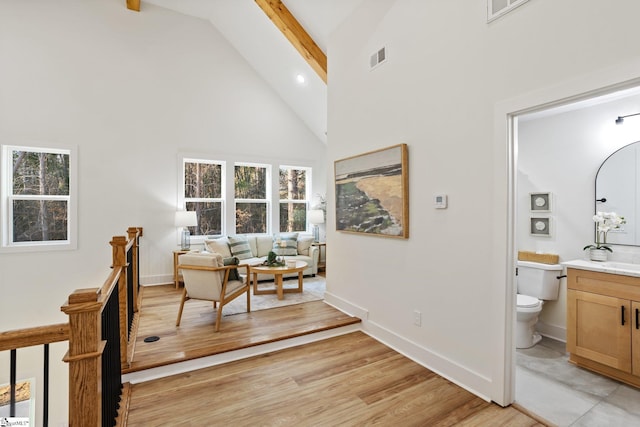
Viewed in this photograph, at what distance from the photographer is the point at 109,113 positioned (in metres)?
4.75

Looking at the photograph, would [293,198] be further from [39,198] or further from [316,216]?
[39,198]

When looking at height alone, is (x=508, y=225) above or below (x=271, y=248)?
above

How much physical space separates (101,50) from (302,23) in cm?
313

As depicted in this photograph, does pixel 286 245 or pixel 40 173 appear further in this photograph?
pixel 286 245

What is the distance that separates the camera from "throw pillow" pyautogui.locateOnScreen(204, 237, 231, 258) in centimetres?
497

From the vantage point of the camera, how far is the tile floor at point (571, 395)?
6.66ft

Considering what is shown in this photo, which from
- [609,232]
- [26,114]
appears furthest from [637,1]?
[26,114]

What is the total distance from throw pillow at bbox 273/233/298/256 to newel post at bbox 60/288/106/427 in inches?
173

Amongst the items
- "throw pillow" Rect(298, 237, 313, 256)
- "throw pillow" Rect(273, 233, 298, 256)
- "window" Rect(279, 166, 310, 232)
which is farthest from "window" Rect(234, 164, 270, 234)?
"throw pillow" Rect(298, 237, 313, 256)

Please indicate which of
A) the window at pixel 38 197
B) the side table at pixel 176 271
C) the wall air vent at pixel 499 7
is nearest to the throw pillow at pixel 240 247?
the side table at pixel 176 271

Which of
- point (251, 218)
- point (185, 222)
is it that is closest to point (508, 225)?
point (185, 222)

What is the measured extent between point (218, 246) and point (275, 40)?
345 centimetres

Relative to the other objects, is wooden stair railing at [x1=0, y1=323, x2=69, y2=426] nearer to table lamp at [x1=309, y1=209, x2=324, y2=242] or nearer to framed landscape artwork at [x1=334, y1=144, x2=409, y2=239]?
framed landscape artwork at [x1=334, y1=144, x2=409, y2=239]

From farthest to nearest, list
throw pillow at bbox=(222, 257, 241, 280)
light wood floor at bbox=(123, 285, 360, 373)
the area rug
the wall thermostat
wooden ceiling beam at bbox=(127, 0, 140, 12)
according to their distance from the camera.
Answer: wooden ceiling beam at bbox=(127, 0, 140, 12) < the area rug < throw pillow at bbox=(222, 257, 241, 280) < light wood floor at bbox=(123, 285, 360, 373) < the wall thermostat
